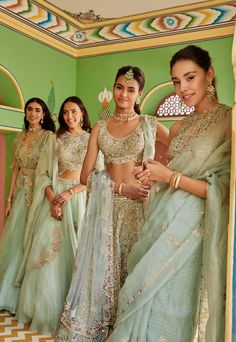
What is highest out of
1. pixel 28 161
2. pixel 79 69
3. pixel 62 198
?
pixel 79 69

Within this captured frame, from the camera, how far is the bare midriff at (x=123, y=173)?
8.17 ft

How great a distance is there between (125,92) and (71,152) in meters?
0.97

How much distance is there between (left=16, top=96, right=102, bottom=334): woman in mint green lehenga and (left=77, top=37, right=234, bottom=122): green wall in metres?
2.48

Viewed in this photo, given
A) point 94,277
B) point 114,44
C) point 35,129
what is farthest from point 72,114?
point 114,44

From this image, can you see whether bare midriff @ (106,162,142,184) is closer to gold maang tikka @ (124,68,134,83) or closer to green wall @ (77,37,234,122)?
gold maang tikka @ (124,68,134,83)

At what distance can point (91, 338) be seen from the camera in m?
2.32

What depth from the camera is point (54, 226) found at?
3162 millimetres

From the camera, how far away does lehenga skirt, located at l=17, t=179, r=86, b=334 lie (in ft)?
9.85

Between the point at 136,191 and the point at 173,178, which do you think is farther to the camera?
the point at 136,191

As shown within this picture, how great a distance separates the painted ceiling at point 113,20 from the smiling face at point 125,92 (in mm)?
2911

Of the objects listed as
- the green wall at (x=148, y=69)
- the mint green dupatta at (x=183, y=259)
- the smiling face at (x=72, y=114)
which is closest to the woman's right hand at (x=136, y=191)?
the mint green dupatta at (x=183, y=259)

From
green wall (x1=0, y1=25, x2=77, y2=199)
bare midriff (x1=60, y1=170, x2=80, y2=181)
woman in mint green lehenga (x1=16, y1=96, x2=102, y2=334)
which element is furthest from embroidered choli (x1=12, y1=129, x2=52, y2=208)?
green wall (x1=0, y1=25, x2=77, y2=199)

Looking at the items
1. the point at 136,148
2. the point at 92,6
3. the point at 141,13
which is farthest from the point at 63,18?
the point at 136,148

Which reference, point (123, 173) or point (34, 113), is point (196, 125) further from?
point (34, 113)
